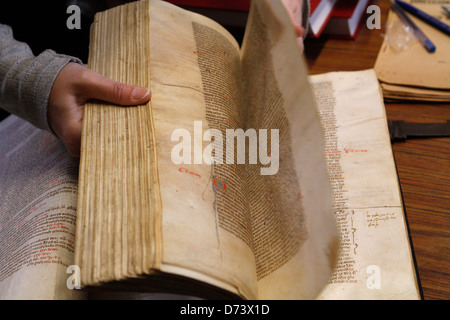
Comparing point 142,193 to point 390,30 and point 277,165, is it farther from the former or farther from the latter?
point 390,30

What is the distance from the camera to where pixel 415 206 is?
627 millimetres

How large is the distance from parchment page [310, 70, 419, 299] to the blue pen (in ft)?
0.80

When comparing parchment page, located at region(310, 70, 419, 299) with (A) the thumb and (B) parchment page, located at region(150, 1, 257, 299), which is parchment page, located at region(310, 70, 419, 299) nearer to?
(B) parchment page, located at region(150, 1, 257, 299)

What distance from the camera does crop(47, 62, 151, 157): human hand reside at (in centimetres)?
54

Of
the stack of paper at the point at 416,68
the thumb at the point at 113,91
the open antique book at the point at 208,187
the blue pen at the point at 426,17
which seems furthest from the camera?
the blue pen at the point at 426,17

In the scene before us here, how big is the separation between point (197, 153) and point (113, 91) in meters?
0.15

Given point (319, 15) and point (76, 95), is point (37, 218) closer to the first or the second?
point (76, 95)

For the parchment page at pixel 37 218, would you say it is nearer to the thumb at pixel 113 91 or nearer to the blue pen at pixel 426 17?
the thumb at pixel 113 91

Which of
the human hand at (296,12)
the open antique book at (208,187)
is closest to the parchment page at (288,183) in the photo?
the open antique book at (208,187)

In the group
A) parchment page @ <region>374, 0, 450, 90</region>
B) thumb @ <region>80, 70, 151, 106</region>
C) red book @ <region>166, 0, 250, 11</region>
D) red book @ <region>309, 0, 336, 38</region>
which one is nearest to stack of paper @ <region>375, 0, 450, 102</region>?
parchment page @ <region>374, 0, 450, 90</region>

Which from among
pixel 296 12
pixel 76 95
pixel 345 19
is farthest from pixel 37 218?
pixel 345 19

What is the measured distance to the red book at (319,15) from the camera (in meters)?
0.83

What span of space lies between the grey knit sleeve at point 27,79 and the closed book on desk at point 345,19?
1.89 ft

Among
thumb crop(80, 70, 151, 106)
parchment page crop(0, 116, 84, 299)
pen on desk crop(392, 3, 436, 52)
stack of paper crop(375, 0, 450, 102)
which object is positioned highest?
thumb crop(80, 70, 151, 106)
